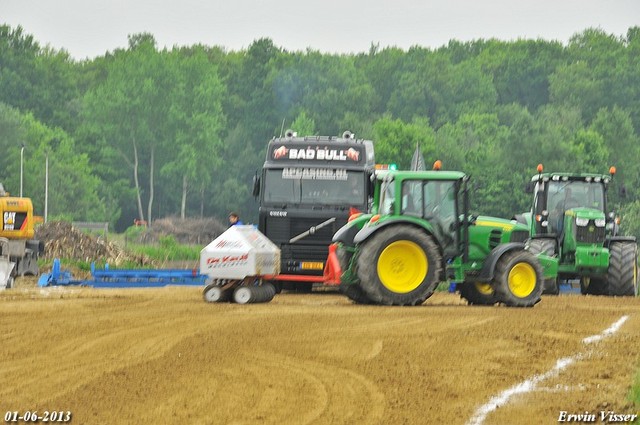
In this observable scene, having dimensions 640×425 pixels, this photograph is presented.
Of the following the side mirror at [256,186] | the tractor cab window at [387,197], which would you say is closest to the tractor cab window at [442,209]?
the tractor cab window at [387,197]

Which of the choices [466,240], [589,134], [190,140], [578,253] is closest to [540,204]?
[578,253]

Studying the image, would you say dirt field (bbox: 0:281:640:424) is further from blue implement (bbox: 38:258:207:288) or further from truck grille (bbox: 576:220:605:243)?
blue implement (bbox: 38:258:207:288)

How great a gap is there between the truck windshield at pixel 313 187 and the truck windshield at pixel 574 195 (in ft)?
15.3

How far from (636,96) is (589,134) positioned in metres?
47.9

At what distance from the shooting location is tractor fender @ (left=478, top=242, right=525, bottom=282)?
23.5 meters

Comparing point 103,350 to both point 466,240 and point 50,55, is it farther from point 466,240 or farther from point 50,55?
point 50,55

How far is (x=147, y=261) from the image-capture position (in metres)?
48.5

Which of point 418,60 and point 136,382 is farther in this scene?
point 418,60

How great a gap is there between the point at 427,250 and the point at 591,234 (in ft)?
26.9

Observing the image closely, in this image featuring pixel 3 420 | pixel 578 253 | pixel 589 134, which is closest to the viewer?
pixel 3 420

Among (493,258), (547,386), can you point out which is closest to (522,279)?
(493,258)

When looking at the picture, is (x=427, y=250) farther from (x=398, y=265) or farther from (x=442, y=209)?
(x=442, y=209)

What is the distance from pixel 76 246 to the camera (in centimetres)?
4591

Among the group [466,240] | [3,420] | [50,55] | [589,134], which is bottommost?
[3,420]
